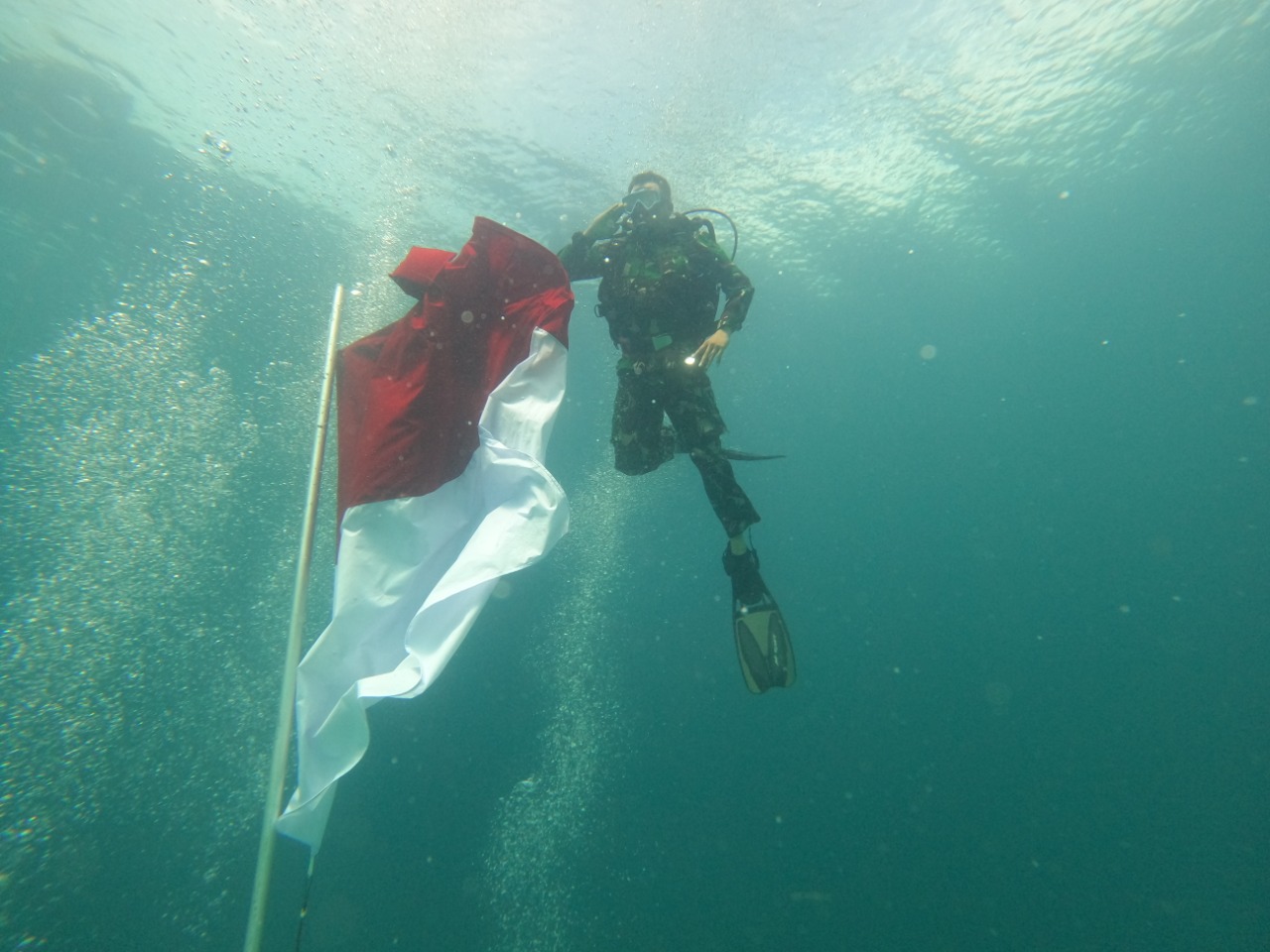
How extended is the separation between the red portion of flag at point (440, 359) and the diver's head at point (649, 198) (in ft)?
2.75

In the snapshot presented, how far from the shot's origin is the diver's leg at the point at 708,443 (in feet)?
12.8

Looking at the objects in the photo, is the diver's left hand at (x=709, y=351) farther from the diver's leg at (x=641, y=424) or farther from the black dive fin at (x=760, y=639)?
the black dive fin at (x=760, y=639)

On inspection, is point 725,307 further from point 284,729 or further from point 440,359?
point 284,729

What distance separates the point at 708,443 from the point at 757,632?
50.4 inches

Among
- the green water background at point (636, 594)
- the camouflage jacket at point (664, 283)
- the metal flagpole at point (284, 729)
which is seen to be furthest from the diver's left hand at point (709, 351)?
the green water background at point (636, 594)

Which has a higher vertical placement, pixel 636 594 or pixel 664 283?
pixel 664 283

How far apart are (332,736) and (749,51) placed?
11.3 metres

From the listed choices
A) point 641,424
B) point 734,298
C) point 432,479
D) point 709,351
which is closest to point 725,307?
point 734,298

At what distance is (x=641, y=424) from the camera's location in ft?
13.4

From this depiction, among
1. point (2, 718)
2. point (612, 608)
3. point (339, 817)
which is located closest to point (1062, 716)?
point (612, 608)

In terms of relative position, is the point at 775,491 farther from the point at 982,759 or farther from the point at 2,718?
the point at 2,718

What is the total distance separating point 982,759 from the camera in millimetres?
26109

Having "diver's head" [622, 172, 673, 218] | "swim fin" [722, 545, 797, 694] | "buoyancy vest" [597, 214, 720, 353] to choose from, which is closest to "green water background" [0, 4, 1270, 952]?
"diver's head" [622, 172, 673, 218]

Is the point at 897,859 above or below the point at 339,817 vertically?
above
